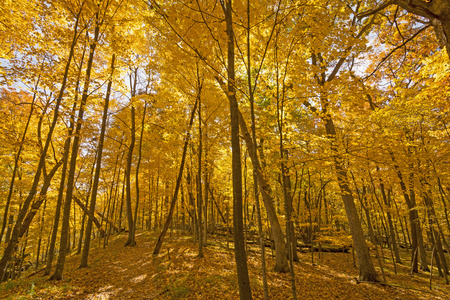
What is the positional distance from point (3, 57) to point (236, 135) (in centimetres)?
760

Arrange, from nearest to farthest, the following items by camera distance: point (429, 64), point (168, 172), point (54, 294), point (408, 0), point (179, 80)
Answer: point (408, 0), point (429, 64), point (54, 294), point (179, 80), point (168, 172)

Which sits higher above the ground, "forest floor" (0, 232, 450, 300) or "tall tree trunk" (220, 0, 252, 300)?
"tall tree trunk" (220, 0, 252, 300)

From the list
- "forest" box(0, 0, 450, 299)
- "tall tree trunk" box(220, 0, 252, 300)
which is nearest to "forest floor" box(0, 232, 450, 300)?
"forest" box(0, 0, 450, 299)

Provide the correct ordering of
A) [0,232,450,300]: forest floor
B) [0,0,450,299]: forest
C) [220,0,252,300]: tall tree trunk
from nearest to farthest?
[220,0,252,300]: tall tree trunk < [0,0,450,299]: forest < [0,232,450,300]: forest floor

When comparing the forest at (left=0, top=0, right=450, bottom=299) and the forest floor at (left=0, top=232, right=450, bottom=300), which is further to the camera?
the forest floor at (left=0, top=232, right=450, bottom=300)

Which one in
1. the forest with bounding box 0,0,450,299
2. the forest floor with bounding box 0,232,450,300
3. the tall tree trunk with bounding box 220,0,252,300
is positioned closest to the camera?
the tall tree trunk with bounding box 220,0,252,300

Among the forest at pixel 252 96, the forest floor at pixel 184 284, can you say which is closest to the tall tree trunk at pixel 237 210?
the forest at pixel 252 96

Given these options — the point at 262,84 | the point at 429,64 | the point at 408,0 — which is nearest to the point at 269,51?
the point at 262,84

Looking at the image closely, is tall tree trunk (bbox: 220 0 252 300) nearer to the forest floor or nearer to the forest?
the forest

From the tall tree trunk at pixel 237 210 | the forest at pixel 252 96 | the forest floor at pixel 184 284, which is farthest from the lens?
the forest floor at pixel 184 284

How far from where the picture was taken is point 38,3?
588cm

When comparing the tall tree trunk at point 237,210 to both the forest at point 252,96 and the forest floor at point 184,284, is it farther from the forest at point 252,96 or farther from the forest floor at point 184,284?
the forest floor at point 184,284

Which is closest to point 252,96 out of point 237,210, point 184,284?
point 237,210

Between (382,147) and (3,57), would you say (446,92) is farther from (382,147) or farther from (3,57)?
(3,57)
